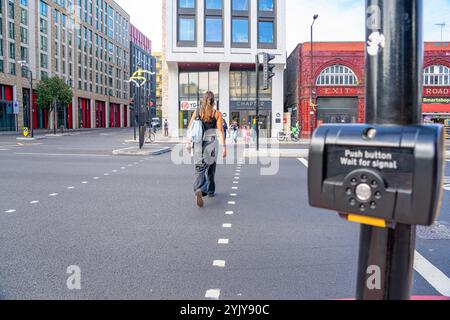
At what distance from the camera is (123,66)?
90688 millimetres

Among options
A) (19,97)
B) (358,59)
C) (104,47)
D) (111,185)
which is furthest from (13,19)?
(111,185)

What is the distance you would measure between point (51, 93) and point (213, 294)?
50.8 metres

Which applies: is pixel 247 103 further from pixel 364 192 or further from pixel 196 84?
pixel 364 192

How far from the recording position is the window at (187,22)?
3803 centimetres

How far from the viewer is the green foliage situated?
48.6 m

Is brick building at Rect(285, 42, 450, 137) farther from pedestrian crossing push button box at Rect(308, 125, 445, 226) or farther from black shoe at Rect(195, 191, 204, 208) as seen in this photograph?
pedestrian crossing push button box at Rect(308, 125, 445, 226)

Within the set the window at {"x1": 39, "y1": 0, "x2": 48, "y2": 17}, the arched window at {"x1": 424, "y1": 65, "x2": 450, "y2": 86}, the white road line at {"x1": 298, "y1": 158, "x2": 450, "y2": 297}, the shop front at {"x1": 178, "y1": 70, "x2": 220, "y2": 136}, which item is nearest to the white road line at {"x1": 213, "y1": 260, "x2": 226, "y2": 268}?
the white road line at {"x1": 298, "y1": 158, "x2": 450, "y2": 297}

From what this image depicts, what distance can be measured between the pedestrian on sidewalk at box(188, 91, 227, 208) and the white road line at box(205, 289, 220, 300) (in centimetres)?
369

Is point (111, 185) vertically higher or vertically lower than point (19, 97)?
lower

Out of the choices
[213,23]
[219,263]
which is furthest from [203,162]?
[213,23]

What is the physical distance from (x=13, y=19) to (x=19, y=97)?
9.24 m

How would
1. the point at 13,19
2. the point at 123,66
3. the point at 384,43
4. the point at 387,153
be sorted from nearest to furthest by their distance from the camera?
1. the point at 387,153
2. the point at 384,43
3. the point at 13,19
4. the point at 123,66

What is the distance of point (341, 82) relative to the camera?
4072cm
